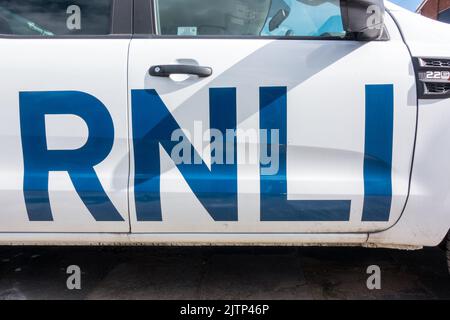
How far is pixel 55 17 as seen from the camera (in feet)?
6.99

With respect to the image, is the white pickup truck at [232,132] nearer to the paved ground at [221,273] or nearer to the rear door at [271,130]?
the rear door at [271,130]

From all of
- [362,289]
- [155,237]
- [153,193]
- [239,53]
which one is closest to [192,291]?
[155,237]

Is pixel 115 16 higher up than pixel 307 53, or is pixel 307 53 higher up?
pixel 115 16

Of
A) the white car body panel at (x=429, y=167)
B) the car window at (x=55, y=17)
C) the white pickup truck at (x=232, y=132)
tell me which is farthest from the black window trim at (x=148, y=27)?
the white car body panel at (x=429, y=167)

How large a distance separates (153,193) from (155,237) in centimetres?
23

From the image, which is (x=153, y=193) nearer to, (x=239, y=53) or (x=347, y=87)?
(x=239, y=53)

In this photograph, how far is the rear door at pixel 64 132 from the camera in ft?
6.39

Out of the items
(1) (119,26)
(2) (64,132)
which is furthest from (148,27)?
(2) (64,132)

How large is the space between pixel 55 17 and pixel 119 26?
35cm

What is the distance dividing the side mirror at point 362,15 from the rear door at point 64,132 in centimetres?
97

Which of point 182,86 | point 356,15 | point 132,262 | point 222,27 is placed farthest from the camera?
point 132,262

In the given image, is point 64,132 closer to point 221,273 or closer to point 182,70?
point 182,70

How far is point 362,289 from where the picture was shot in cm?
244

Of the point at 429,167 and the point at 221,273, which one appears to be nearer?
the point at 429,167
